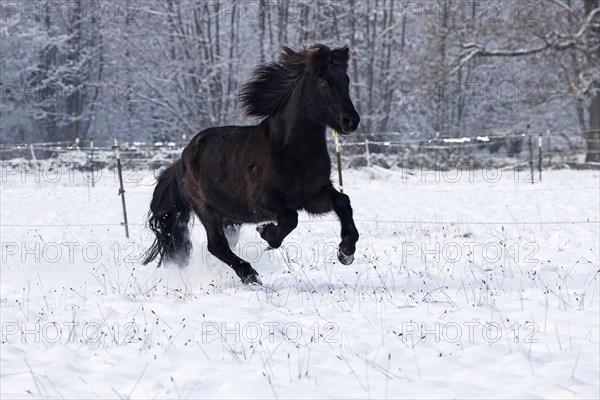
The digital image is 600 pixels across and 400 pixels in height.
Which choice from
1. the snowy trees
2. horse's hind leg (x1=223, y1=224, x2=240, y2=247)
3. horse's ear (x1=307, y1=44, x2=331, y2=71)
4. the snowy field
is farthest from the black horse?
the snowy trees

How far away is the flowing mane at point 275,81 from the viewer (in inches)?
265

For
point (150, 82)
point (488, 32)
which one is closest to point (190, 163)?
point (488, 32)

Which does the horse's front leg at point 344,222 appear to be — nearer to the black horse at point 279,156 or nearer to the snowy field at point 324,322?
the black horse at point 279,156

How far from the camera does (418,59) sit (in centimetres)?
2597

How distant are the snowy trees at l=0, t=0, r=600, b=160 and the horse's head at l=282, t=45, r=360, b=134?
803 inches

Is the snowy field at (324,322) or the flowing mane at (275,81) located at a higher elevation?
the flowing mane at (275,81)

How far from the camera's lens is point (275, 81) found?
23.5 feet

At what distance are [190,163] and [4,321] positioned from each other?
2.76 meters

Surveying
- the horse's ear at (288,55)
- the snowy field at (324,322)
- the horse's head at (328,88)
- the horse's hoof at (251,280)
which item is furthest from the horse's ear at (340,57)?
the horse's hoof at (251,280)

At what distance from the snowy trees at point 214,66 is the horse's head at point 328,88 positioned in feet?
66.9

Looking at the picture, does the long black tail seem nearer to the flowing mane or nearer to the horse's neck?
the flowing mane

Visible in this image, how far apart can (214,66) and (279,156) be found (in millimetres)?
23609

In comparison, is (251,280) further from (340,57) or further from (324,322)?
(340,57)

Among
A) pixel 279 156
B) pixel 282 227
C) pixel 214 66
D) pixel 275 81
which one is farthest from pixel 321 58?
pixel 214 66
